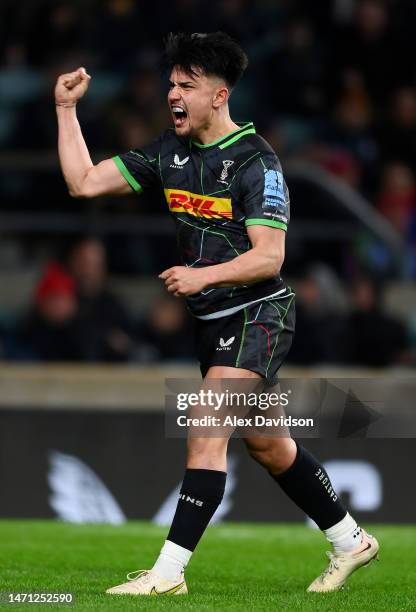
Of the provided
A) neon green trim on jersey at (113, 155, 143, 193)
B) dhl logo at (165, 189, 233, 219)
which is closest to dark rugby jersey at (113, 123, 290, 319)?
dhl logo at (165, 189, 233, 219)

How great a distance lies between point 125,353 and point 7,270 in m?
1.22

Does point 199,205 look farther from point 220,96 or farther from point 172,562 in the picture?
point 172,562

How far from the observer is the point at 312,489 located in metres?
5.96

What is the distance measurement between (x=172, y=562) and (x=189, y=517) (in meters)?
0.19

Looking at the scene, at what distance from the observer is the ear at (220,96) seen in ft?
18.6

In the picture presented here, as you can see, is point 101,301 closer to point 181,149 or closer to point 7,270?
point 7,270

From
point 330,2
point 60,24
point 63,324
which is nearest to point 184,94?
point 63,324

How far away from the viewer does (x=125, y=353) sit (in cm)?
1055

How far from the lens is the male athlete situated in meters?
5.54

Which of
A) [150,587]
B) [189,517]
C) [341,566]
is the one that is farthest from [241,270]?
[341,566]

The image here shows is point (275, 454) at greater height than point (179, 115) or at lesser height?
lesser

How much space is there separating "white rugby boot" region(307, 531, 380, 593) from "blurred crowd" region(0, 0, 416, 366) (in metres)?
4.55

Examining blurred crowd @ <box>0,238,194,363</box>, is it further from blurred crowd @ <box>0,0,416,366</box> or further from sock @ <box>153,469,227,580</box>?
sock @ <box>153,469,227,580</box>

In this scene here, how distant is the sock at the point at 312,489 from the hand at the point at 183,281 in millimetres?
966
